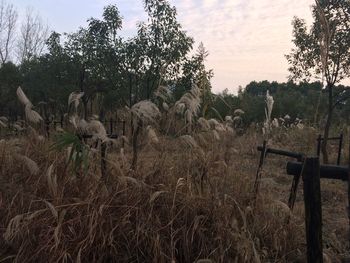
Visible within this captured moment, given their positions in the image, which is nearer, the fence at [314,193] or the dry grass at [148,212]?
the fence at [314,193]

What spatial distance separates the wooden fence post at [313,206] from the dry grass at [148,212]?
2.16ft

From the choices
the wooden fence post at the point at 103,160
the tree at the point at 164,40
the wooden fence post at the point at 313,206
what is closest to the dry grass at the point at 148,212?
the wooden fence post at the point at 103,160

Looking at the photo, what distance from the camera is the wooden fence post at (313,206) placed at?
3.24 m

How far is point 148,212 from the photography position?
168 inches

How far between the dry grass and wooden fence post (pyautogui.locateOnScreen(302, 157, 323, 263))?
2.16 feet

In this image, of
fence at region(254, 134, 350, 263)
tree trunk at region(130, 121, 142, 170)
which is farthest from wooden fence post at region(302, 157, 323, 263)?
tree trunk at region(130, 121, 142, 170)

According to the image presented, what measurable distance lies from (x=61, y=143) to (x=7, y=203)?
74 cm

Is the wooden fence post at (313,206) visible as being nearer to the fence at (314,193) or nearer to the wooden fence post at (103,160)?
the fence at (314,193)

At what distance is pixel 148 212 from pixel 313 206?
1.49 meters

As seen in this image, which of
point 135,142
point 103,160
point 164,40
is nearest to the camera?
point 103,160

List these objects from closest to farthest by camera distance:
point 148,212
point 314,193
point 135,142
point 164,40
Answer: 1. point 314,193
2. point 148,212
3. point 135,142
4. point 164,40

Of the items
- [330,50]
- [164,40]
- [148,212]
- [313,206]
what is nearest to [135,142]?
[148,212]

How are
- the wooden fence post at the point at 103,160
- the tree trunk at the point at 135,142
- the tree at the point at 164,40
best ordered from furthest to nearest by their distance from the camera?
the tree at the point at 164,40
the tree trunk at the point at 135,142
the wooden fence post at the point at 103,160

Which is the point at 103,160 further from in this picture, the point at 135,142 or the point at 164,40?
the point at 164,40
